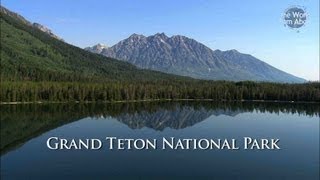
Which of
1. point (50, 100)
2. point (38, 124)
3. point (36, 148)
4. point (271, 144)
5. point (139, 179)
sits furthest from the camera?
point (50, 100)

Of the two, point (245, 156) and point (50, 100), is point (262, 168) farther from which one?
point (50, 100)

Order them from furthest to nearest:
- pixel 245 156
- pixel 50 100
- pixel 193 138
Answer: pixel 50 100 < pixel 193 138 < pixel 245 156

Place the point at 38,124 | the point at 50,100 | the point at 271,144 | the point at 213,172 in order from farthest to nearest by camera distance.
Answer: the point at 50,100, the point at 38,124, the point at 271,144, the point at 213,172

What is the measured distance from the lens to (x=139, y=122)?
124688mm

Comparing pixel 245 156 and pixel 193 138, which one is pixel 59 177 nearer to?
pixel 245 156

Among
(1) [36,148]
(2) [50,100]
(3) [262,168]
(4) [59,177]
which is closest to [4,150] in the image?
(1) [36,148]

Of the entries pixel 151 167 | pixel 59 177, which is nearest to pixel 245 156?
pixel 151 167

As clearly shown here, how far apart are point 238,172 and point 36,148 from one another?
35734 mm

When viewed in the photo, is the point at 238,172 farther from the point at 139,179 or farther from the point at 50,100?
the point at 50,100

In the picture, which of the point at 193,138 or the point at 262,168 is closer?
the point at 262,168

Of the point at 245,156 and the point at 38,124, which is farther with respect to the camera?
the point at 38,124

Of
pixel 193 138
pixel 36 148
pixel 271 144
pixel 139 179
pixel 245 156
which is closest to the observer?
pixel 139 179

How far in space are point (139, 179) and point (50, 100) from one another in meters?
137

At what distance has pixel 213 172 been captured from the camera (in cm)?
5962
